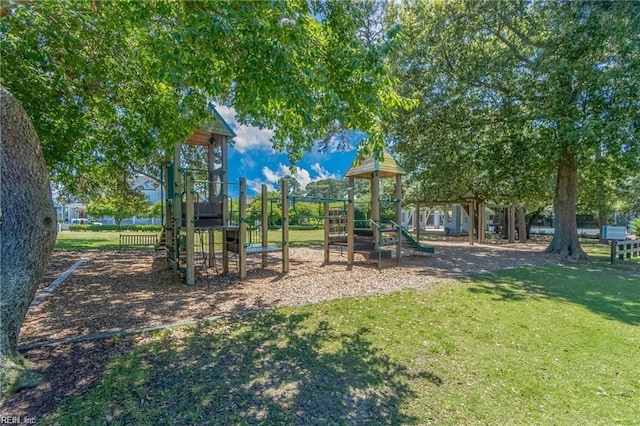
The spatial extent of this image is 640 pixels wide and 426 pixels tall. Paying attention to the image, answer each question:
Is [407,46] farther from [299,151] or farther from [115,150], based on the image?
[115,150]

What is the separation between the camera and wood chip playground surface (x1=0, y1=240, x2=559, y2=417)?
314cm

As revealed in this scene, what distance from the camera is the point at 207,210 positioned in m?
7.87

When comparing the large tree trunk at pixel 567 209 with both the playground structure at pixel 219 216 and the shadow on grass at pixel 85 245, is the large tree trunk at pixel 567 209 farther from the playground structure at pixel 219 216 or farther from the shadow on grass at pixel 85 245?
the shadow on grass at pixel 85 245

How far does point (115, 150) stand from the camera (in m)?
7.23

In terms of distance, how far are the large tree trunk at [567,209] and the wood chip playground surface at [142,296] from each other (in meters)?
1.72

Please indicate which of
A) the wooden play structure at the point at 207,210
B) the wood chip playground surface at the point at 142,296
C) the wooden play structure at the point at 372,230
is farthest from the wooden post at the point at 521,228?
the wooden play structure at the point at 207,210

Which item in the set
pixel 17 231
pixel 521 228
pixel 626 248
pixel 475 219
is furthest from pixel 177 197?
pixel 475 219

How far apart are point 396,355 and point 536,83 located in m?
11.8

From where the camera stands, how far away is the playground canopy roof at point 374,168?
34.3 feet

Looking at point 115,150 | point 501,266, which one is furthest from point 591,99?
point 115,150

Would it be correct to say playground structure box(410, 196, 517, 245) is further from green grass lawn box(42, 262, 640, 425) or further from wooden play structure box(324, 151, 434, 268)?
green grass lawn box(42, 262, 640, 425)

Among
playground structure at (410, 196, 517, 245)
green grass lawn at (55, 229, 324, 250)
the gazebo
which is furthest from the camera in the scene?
playground structure at (410, 196, 517, 245)

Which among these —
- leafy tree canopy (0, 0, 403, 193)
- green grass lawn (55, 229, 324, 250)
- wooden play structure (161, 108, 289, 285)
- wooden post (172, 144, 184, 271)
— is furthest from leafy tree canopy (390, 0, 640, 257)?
wooden post (172, 144, 184, 271)

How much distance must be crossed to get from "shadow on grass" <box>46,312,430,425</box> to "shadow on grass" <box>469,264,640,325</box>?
399cm
